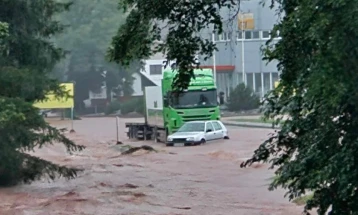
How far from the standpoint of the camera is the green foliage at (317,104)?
1035cm

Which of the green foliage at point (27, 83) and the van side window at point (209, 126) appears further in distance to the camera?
the van side window at point (209, 126)

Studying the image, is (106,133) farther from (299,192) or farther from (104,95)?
(299,192)

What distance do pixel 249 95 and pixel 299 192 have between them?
67.5 metres

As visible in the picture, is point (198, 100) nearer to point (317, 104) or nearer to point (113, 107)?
point (317, 104)

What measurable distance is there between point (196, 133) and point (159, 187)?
16022 millimetres

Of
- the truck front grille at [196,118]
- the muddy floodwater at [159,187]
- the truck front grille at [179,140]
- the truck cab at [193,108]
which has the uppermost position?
the truck cab at [193,108]

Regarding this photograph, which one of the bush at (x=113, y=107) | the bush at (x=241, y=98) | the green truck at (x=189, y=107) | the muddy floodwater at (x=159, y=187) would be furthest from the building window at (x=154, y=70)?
the muddy floodwater at (x=159, y=187)

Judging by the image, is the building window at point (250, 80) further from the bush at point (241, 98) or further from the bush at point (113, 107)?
the bush at point (113, 107)

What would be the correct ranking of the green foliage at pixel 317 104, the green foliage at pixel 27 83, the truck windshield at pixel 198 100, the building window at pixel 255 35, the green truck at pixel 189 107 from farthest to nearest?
the building window at pixel 255 35 → the truck windshield at pixel 198 100 → the green truck at pixel 189 107 → the green foliage at pixel 27 83 → the green foliage at pixel 317 104

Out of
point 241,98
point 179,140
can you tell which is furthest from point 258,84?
point 179,140

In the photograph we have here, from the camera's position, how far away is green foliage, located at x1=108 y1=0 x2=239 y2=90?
13.5 m

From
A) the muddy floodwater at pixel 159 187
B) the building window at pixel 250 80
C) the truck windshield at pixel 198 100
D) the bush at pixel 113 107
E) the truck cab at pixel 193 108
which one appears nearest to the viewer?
the muddy floodwater at pixel 159 187

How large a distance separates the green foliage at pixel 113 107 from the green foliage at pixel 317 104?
8343 centimetres

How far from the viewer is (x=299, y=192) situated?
1262cm
